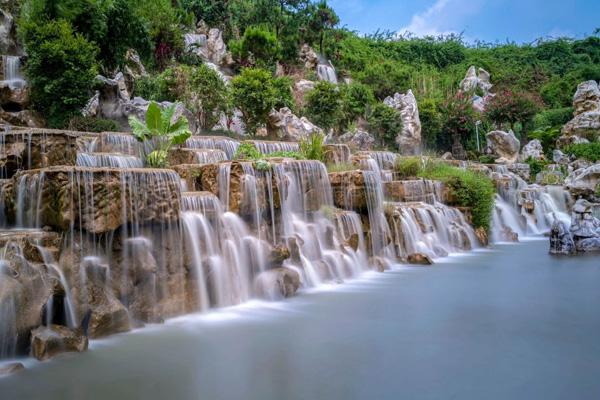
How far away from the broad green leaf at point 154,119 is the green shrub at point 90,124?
556 centimetres

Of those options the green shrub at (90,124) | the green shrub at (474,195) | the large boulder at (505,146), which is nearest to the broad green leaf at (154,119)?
the green shrub at (90,124)

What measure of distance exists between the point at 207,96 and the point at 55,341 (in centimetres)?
1715

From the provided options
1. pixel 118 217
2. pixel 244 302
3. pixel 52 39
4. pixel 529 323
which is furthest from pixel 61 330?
pixel 52 39

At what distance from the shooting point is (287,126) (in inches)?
949

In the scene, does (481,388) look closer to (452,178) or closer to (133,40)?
(452,178)

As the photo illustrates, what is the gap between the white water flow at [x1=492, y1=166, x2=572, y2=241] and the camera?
662 inches

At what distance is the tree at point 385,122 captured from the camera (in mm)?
28844

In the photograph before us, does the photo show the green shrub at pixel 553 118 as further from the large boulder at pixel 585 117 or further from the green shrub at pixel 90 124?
the green shrub at pixel 90 124

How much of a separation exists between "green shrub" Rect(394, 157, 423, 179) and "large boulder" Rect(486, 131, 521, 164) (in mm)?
14655

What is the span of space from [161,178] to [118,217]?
0.94 meters

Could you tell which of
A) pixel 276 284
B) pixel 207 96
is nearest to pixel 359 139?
pixel 207 96

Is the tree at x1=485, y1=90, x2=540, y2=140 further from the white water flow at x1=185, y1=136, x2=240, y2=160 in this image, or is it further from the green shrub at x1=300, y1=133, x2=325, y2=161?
the white water flow at x1=185, y1=136, x2=240, y2=160

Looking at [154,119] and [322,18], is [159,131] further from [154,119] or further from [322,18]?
[322,18]

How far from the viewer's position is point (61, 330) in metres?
5.30
